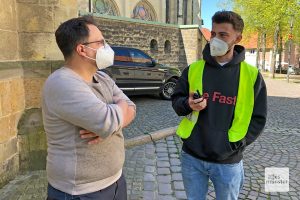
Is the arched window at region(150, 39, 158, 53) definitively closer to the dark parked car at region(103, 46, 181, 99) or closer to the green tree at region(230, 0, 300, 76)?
the dark parked car at region(103, 46, 181, 99)

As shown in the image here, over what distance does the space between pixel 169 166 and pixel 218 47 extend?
2808 mm

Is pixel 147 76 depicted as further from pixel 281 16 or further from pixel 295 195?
pixel 281 16

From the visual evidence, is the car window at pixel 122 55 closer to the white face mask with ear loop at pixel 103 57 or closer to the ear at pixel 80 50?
the white face mask with ear loop at pixel 103 57

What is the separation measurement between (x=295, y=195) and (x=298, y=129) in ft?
12.1

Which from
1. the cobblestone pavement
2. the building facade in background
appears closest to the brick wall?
the building facade in background

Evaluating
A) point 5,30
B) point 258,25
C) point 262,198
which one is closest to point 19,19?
point 5,30

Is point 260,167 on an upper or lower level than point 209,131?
lower

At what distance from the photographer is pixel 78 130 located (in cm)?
166

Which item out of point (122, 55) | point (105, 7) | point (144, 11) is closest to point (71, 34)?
point (122, 55)

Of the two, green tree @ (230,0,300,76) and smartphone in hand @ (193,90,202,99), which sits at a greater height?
green tree @ (230,0,300,76)

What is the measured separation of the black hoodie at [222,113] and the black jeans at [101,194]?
24.2 inches

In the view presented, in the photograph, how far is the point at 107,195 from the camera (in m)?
1.84

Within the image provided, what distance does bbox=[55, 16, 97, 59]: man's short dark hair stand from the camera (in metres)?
1.68

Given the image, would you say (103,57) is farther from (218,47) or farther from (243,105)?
(243,105)
